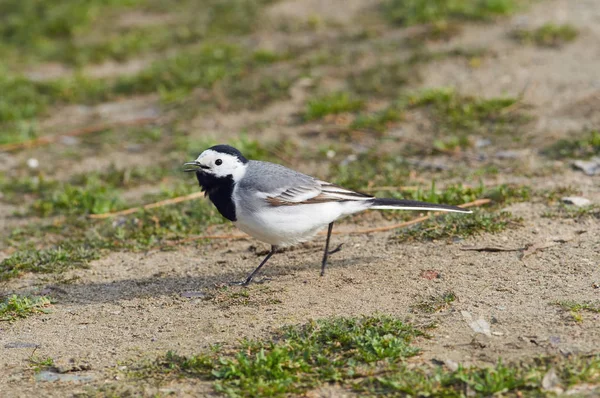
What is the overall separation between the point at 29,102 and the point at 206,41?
8.45 ft

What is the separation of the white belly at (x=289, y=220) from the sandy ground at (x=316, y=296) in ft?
1.23

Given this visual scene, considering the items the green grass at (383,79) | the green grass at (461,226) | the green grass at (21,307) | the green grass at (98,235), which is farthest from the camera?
the green grass at (383,79)

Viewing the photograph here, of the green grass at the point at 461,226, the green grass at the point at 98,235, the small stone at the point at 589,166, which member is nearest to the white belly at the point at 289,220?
→ the green grass at the point at 461,226

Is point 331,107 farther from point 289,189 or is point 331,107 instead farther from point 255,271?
point 255,271

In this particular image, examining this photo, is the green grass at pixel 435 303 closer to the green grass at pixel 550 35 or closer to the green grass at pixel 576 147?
the green grass at pixel 576 147

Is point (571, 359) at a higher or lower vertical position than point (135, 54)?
lower

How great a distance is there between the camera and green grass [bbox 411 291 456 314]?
5199 mm

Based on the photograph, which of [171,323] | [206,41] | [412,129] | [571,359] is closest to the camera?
[571,359]

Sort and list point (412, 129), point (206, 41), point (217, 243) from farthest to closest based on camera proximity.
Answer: point (206, 41) < point (412, 129) < point (217, 243)

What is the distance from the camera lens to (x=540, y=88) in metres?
9.02

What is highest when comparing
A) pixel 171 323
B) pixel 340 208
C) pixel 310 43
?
pixel 310 43

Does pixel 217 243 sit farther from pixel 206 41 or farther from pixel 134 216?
pixel 206 41

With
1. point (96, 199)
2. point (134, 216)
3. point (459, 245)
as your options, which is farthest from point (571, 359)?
point (96, 199)

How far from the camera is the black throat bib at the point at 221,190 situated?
227 inches
